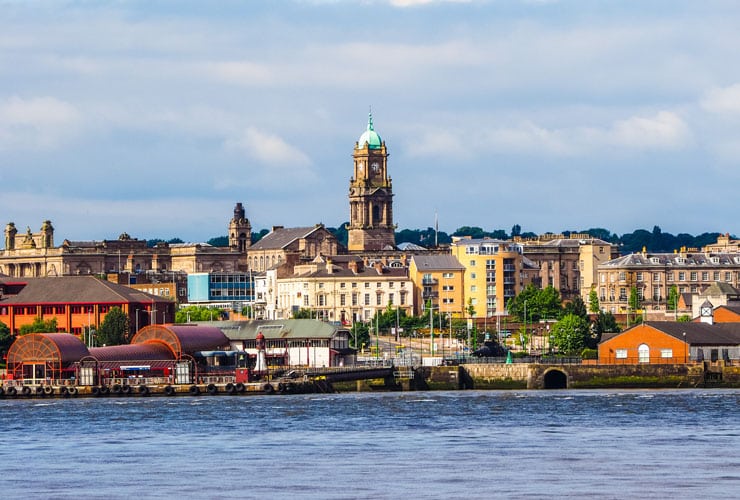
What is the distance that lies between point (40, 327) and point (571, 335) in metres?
41.9

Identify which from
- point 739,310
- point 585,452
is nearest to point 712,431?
point 585,452

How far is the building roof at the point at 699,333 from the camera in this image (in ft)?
476

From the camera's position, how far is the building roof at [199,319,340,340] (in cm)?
15962

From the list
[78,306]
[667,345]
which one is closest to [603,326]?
[667,345]

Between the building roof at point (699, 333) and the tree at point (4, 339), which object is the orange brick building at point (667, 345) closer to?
the building roof at point (699, 333)

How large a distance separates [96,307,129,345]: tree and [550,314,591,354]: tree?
34.3 metres

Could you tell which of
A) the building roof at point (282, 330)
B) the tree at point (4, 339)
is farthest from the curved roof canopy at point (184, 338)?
the tree at point (4, 339)

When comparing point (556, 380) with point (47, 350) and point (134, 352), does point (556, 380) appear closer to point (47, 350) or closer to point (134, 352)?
point (134, 352)

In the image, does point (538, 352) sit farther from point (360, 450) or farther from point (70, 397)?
point (360, 450)

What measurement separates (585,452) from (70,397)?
184ft

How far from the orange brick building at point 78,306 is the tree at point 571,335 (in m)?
32.9

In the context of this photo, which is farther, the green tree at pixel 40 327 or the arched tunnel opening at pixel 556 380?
the green tree at pixel 40 327

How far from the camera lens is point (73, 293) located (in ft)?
582

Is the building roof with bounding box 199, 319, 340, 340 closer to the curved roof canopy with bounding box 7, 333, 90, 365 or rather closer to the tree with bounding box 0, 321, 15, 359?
the tree with bounding box 0, 321, 15, 359
